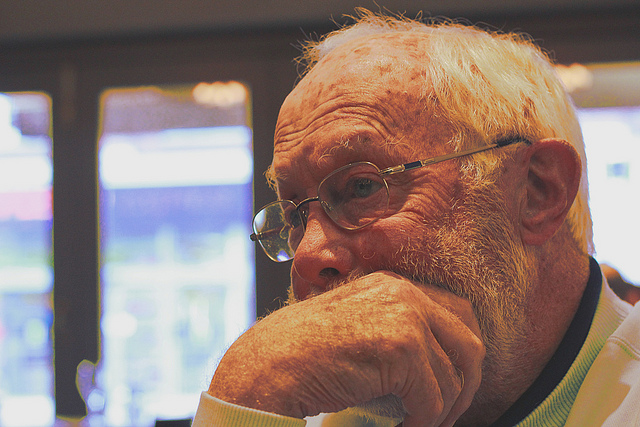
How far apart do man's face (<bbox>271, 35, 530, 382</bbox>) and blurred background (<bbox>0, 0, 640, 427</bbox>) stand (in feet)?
7.87

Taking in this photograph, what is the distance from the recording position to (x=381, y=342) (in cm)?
71

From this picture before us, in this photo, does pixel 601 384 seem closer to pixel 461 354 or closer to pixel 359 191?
pixel 461 354

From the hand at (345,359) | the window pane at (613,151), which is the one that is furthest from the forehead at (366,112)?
the window pane at (613,151)

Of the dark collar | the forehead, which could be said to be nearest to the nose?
the forehead

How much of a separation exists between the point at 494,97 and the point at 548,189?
210mm

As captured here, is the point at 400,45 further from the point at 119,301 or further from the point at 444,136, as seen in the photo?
the point at 119,301

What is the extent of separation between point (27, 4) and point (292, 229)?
9.74 feet

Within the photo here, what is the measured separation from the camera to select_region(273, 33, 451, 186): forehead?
98 cm

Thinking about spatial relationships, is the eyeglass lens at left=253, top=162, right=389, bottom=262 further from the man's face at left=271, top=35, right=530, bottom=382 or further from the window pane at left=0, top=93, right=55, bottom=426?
the window pane at left=0, top=93, right=55, bottom=426

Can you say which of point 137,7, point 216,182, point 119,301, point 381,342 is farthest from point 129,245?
point 381,342

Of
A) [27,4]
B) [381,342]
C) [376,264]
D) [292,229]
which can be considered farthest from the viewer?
[27,4]

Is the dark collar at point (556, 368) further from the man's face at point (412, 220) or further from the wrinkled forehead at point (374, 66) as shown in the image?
the wrinkled forehead at point (374, 66)

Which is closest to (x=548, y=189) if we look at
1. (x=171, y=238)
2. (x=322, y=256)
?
(x=322, y=256)

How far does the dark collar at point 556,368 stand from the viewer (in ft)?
3.26
